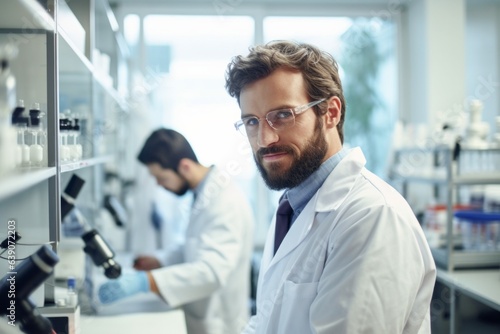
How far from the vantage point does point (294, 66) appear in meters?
1.35

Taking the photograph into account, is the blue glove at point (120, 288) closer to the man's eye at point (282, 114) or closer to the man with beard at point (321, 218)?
the man with beard at point (321, 218)

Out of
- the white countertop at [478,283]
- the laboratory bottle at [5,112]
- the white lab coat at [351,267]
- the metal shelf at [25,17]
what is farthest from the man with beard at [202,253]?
the laboratory bottle at [5,112]

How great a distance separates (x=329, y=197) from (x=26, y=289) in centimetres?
75

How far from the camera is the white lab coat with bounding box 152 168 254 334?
2064 millimetres

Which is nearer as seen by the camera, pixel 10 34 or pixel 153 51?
pixel 10 34

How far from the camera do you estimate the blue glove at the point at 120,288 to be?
1.98 meters

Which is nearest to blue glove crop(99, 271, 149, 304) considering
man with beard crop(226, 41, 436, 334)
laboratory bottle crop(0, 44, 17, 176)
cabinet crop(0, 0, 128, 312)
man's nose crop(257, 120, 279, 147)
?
cabinet crop(0, 0, 128, 312)

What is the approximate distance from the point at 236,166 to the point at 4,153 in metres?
3.06

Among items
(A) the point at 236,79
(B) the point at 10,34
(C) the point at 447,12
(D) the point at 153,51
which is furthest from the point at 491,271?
(D) the point at 153,51

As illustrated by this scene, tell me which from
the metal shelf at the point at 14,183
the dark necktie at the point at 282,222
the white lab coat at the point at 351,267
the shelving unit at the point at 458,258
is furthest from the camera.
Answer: the shelving unit at the point at 458,258

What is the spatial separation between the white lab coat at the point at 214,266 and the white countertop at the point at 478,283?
3.18 ft

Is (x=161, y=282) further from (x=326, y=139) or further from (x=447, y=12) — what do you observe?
(x=447, y=12)

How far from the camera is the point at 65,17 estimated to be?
1363mm

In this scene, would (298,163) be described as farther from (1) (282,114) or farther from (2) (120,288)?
(2) (120,288)
